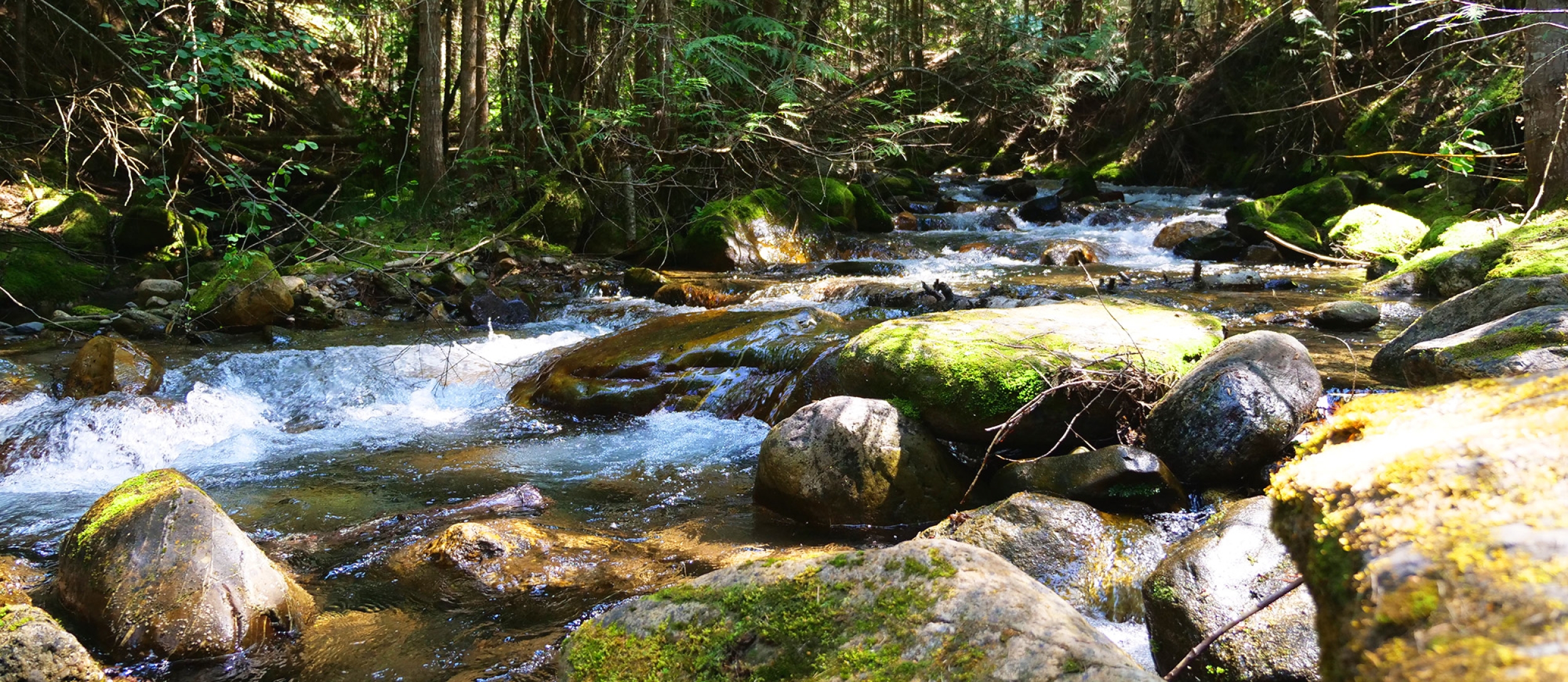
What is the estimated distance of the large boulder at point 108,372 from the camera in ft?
23.1

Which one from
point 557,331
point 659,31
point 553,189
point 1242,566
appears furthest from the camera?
point 553,189

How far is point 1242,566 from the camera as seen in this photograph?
10.6 ft

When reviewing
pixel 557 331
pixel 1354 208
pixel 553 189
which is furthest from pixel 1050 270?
pixel 553 189

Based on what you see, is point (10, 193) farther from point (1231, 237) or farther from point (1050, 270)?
point (1231, 237)

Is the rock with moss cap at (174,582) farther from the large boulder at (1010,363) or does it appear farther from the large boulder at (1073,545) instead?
the large boulder at (1010,363)

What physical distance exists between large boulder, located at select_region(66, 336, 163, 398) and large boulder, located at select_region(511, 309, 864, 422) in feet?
10.1

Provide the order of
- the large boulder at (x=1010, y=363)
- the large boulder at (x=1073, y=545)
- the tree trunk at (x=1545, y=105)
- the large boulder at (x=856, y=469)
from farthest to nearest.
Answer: the tree trunk at (x=1545, y=105) → the large boulder at (x=1010, y=363) → the large boulder at (x=856, y=469) → the large boulder at (x=1073, y=545)

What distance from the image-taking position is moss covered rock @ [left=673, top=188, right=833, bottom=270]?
12797mm

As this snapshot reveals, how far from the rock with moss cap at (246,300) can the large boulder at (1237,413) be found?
29.7 feet

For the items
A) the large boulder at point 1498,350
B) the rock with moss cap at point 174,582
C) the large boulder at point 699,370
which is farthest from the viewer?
the large boulder at point 699,370

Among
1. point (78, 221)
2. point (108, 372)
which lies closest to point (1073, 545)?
point (108, 372)

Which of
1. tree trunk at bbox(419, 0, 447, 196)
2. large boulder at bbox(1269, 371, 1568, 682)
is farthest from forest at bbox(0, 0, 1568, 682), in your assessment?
tree trunk at bbox(419, 0, 447, 196)

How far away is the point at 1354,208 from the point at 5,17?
1912 cm

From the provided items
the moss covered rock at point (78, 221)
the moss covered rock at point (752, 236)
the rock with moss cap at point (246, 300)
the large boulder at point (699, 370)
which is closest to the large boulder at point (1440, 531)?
the large boulder at point (699, 370)
